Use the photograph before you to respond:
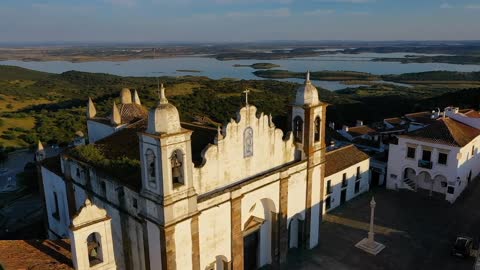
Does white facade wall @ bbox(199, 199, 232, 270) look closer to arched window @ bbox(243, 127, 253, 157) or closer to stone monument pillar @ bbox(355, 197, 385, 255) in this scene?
arched window @ bbox(243, 127, 253, 157)

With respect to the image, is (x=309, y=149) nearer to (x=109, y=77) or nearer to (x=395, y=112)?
(x=395, y=112)

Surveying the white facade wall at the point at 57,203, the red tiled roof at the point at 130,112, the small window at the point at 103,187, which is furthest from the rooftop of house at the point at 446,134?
the white facade wall at the point at 57,203

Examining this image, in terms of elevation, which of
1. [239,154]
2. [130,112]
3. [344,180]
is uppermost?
[130,112]

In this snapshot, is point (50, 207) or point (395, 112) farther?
point (395, 112)

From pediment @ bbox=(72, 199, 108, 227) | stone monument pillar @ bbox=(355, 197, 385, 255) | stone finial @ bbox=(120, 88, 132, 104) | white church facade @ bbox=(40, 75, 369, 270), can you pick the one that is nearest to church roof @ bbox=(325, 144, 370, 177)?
stone monument pillar @ bbox=(355, 197, 385, 255)

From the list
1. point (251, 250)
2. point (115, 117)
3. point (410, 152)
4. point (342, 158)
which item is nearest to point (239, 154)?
point (251, 250)

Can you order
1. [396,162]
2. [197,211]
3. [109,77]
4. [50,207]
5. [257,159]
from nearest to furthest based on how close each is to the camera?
[197,211]
[257,159]
[50,207]
[396,162]
[109,77]

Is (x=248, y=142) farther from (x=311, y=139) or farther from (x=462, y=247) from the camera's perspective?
(x=462, y=247)

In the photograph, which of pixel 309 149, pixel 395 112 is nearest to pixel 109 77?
pixel 395 112
